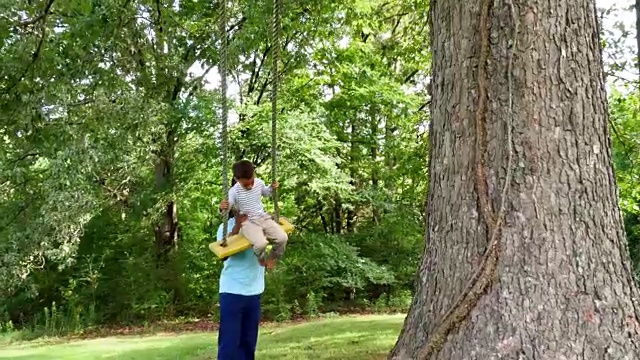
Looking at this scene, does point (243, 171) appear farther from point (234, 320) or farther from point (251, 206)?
point (234, 320)

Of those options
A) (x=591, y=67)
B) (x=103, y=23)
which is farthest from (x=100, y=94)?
(x=591, y=67)

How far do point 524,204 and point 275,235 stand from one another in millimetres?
1853

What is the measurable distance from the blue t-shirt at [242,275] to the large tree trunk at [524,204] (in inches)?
50.0

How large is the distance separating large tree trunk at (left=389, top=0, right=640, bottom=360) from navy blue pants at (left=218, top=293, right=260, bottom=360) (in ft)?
4.23

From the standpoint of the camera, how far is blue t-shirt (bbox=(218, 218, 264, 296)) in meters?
3.85

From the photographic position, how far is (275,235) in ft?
13.4

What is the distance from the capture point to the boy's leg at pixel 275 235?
13.3 ft

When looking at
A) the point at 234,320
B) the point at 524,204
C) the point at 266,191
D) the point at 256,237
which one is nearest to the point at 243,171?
the point at 266,191

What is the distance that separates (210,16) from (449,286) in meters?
11.3

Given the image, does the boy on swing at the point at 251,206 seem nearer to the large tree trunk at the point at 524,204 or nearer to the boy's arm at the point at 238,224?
the boy's arm at the point at 238,224

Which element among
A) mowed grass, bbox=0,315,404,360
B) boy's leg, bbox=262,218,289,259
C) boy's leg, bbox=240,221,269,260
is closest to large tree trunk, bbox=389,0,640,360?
boy's leg, bbox=240,221,269,260

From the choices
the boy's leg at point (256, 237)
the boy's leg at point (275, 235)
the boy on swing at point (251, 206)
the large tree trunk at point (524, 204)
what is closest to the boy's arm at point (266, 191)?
the boy on swing at point (251, 206)

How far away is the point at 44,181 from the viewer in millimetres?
9938

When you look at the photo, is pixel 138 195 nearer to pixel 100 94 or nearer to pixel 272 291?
pixel 272 291
